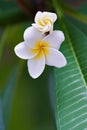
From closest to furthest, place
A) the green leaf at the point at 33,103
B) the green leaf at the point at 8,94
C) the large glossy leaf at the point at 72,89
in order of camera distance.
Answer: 1. the large glossy leaf at the point at 72,89
2. the green leaf at the point at 8,94
3. the green leaf at the point at 33,103

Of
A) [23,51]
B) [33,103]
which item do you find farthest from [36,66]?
[33,103]

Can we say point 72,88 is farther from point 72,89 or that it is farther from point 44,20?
point 44,20

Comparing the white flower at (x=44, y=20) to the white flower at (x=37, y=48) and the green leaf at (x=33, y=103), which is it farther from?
the green leaf at (x=33, y=103)

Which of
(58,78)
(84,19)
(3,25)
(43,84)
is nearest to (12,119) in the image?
(43,84)

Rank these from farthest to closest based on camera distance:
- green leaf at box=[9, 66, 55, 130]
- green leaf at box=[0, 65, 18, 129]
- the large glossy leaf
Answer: green leaf at box=[9, 66, 55, 130], green leaf at box=[0, 65, 18, 129], the large glossy leaf

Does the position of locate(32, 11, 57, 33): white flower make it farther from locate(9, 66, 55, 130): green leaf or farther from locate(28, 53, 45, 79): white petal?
locate(9, 66, 55, 130): green leaf

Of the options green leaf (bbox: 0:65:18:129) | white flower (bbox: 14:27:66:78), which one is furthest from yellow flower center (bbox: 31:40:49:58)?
green leaf (bbox: 0:65:18:129)

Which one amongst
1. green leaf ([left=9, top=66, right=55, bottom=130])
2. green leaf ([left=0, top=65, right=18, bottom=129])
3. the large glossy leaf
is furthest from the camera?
green leaf ([left=9, top=66, right=55, bottom=130])

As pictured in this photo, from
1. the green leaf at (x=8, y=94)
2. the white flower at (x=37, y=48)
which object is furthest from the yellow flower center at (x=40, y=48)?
the green leaf at (x=8, y=94)

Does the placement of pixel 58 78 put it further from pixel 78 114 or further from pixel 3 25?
pixel 3 25

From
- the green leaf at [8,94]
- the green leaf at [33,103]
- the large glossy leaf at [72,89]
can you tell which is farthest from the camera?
the green leaf at [33,103]

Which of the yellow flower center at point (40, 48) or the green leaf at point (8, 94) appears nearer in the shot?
the yellow flower center at point (40, 48)
